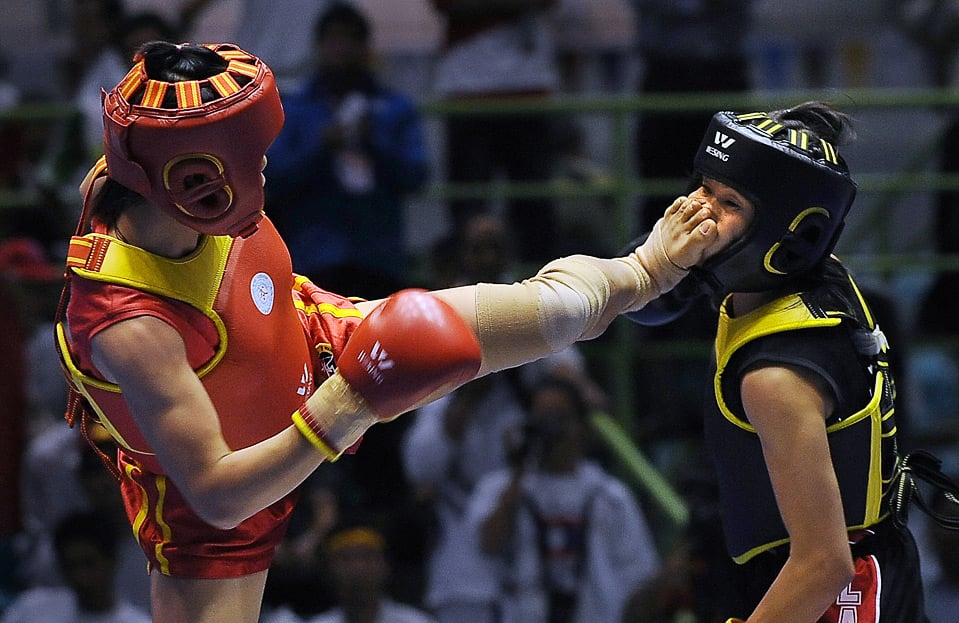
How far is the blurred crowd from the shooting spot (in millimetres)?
5070

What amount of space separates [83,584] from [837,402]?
10.6 ft

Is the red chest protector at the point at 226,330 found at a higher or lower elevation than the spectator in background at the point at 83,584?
higher

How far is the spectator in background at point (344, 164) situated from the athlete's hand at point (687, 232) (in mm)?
2504

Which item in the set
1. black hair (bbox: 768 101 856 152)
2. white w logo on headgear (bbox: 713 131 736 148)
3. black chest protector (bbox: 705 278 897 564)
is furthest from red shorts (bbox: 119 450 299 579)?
black hair (bbox: 768 101 856 152)

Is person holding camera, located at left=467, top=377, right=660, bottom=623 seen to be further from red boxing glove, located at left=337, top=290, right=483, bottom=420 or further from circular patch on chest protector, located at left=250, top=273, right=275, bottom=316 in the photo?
red boxing glove, located at left=337, top=290, right=483, bottom=420

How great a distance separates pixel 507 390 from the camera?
5.45 meters

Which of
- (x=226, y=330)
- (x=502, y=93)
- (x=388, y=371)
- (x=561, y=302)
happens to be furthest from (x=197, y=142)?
(x=502, y=93)

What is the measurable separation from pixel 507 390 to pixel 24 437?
6.17ft

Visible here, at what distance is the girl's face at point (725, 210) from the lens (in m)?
2.76

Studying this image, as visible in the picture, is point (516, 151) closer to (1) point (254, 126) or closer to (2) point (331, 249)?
(2) point (331, 249)

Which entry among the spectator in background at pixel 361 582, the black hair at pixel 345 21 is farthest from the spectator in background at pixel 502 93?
the spectator in background at pixel 361 582

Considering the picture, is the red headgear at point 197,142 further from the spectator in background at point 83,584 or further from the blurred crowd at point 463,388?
the spectator in background at point 83,584

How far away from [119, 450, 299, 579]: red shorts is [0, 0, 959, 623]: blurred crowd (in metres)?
1.86

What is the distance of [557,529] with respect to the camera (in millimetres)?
5094
